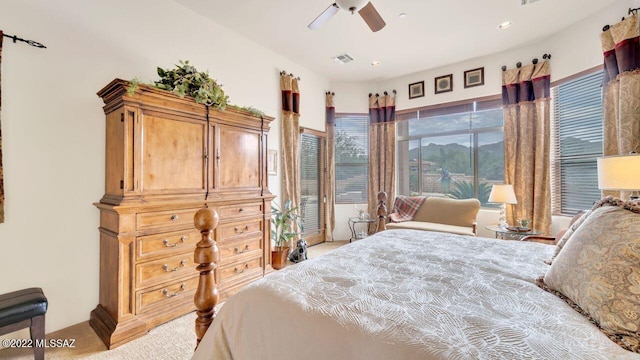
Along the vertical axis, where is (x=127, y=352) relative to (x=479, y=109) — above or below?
below

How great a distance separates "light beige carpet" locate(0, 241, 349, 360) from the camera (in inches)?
70.9

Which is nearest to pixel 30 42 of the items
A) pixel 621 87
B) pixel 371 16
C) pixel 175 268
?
pixel 175 268

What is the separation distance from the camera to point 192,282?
7.72 feet

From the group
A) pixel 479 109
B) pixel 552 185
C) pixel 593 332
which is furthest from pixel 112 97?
pixel 552 185

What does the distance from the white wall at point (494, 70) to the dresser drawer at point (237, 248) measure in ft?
8.01

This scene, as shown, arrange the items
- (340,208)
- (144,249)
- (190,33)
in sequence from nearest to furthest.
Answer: (144,249) < (190,33) < (340,208)

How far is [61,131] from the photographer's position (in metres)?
2.09

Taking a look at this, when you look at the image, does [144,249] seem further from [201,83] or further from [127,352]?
[201,83]

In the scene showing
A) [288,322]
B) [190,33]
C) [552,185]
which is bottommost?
[288,322]

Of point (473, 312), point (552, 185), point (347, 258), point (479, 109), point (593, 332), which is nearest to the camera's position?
point (593, 332)

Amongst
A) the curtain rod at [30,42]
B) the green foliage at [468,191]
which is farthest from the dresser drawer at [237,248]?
the green foliage at [468,191]

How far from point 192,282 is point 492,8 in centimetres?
431

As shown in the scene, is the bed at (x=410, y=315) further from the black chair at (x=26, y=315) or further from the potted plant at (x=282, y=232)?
the potted plant at (x=282, y=232)

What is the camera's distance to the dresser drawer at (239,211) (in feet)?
8.57
